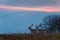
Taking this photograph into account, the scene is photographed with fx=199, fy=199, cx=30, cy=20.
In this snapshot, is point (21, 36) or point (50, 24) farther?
point (50, 24)

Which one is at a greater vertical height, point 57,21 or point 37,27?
point 37,27

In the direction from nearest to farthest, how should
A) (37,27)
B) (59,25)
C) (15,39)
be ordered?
(15,39) → (37,27) → (59,25)

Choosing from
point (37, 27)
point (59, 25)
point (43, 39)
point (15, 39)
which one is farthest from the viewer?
point (59, 25)

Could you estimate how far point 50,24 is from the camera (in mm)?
23375

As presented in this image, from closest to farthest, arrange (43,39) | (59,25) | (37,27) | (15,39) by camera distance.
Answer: (15,39)
(43,39)
(37,27)
(59,25)

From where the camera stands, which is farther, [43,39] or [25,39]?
[43,39]

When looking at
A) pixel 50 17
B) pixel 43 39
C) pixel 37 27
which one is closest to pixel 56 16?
pixel 50 17

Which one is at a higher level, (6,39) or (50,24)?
(6,39)

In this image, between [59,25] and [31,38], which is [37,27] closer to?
[31,38]

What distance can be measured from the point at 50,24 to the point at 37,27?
11.3m

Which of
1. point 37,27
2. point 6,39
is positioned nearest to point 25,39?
point 6,39

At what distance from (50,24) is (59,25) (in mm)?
1070

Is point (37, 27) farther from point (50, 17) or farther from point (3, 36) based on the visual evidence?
point (50, 17)

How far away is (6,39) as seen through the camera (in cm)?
743
